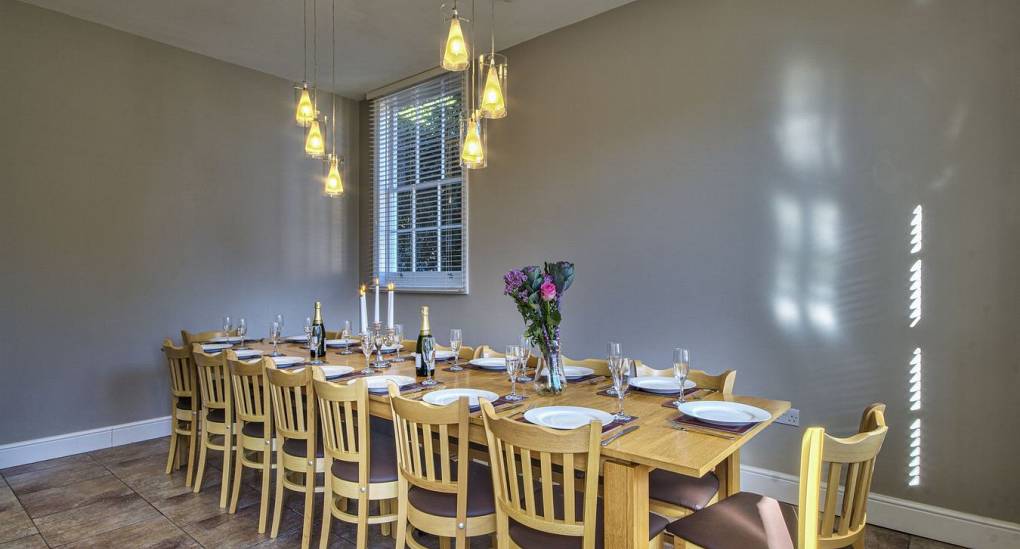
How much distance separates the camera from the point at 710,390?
2.15 metres

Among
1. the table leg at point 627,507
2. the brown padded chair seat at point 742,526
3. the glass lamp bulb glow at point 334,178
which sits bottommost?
the brown padded chair seat at point 742,526

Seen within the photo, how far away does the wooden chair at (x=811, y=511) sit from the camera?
4.17ft

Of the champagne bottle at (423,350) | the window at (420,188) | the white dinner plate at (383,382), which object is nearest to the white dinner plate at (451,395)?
the white dinner plate at (383,382)

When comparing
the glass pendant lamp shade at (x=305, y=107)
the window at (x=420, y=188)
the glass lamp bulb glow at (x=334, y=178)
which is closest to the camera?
the glass pendant lamp shade at (x=305, y=107)

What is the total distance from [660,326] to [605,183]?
103cm

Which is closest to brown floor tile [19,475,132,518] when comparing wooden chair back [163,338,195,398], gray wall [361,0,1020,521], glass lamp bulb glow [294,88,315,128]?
wooden chair back [163,338,195,398]

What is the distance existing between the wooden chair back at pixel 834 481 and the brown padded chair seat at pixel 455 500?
90 cm

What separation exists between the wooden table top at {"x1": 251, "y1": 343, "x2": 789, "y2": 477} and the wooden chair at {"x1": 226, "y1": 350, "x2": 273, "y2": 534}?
0.43 metres

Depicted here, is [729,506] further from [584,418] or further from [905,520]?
[905,520]

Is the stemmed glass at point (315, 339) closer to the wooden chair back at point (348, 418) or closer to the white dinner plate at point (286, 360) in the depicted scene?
the white dinner plate at point (286, 360)

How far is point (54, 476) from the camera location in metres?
3.26

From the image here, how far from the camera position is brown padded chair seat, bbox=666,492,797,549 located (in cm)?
147

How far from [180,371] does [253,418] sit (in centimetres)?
103

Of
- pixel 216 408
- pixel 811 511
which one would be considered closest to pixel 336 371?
pixel 216 408
